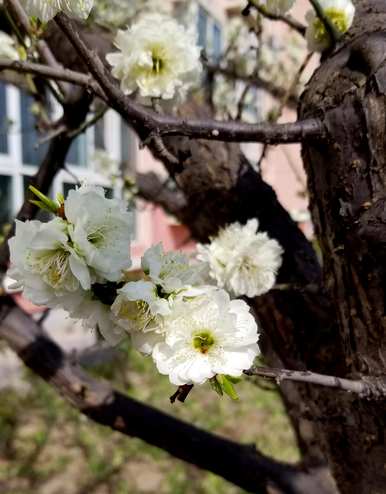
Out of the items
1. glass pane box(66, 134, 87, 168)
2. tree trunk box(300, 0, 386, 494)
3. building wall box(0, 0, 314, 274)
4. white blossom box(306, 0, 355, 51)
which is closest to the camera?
tree trunk box(300, 0, 386, 494)

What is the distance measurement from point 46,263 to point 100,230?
2.9 inches

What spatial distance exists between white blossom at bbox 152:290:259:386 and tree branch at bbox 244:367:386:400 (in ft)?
0.14

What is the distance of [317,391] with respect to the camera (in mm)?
1277

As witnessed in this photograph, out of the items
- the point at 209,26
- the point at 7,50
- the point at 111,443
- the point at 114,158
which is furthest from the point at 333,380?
the point at 209,26

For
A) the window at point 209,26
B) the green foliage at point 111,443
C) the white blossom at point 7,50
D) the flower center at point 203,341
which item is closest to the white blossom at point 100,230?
the flower center at point 203,341

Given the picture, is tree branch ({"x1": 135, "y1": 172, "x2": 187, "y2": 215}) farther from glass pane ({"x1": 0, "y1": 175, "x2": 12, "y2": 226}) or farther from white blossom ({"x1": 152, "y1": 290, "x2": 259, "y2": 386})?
glass pane ({"x1": 0, "y1": 175, "x2": 12, "y2": 226})

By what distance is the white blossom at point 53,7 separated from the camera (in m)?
0.70

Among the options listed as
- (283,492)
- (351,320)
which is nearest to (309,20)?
(351,320)

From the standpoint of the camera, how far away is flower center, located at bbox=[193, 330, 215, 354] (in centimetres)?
70

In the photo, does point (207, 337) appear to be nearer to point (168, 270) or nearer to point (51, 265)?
point (168, 270)

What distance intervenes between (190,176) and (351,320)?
25.5 inches

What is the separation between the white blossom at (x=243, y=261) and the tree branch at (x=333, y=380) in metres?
0.28

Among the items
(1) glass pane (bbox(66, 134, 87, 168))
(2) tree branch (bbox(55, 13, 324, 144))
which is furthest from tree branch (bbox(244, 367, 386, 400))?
(1) glass pane (bbox(66, 134, 87, 168))

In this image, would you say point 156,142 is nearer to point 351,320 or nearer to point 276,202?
point 351,320
